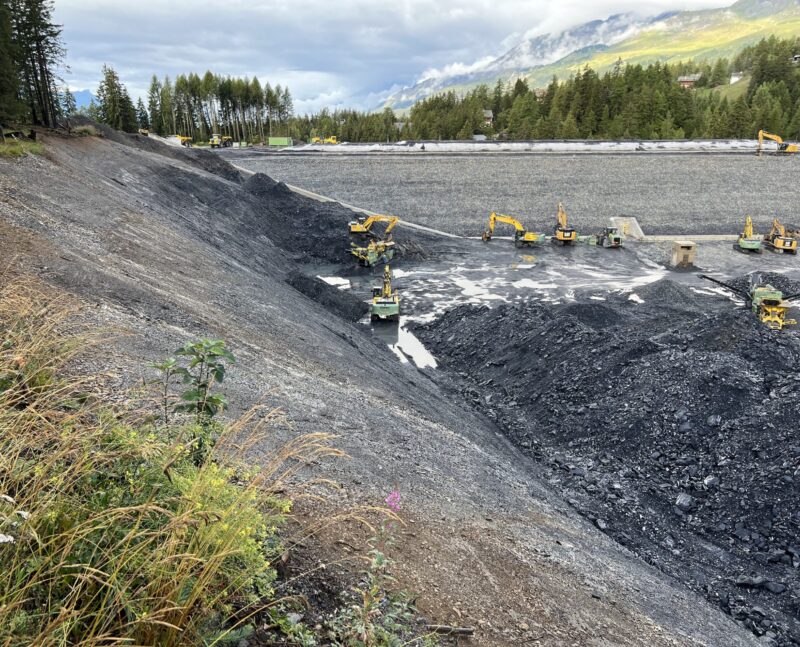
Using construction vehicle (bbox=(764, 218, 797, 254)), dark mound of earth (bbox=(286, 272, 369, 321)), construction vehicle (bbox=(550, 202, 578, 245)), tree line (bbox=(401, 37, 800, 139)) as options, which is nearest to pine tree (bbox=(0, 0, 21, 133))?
dark mound of earth (bbox=(286, 272, 369, 321))

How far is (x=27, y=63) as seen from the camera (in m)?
27.9

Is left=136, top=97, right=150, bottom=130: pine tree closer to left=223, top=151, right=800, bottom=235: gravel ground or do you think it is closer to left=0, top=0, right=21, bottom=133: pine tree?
left=223, top=151, right=800, bottom=235: gravel ground

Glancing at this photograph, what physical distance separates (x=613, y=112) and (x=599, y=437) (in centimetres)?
6021

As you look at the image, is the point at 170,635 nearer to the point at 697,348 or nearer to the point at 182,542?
the point at 182,542

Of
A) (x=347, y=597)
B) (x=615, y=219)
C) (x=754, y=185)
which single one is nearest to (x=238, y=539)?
(x=347, y=597)

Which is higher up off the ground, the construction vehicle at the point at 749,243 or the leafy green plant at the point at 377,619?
the leafy green plant at the point at 377,619

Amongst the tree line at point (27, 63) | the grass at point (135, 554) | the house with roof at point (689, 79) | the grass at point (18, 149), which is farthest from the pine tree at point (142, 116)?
the house with roof at point (689, 79)

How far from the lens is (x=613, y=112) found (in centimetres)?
6122

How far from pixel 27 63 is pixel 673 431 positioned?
3394cm

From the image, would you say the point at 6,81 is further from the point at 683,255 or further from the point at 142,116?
the point at 142,116

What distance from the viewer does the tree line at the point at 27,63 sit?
2280 cm

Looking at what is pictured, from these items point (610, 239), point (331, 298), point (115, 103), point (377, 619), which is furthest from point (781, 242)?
point (115, 103)

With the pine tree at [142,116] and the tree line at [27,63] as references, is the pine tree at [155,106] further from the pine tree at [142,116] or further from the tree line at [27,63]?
the tree line at [27,63]

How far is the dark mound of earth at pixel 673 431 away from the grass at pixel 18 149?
14369mm
